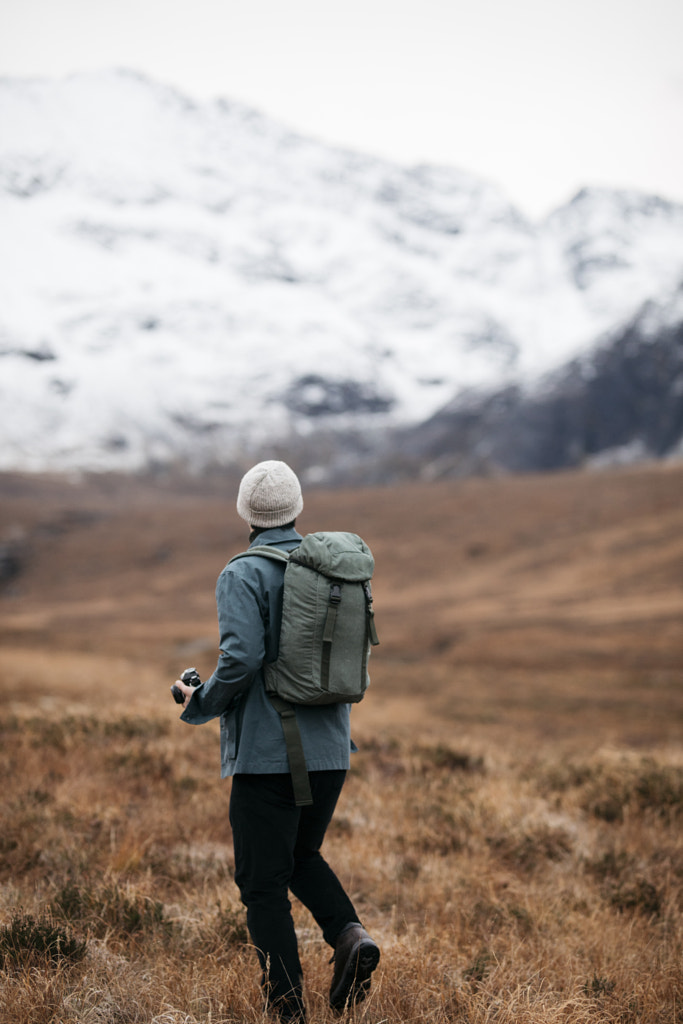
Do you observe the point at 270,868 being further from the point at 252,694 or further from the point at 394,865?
the point at 394,865

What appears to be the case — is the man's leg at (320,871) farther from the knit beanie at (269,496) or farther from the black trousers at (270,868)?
the knit beanie at (269,496)

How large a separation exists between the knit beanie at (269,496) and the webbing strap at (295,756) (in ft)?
2.31

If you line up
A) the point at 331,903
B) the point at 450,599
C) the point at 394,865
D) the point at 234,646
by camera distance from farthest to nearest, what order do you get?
the point at 450,599 < the point at 394,865 < the point at 331,903 < the point at 234,646

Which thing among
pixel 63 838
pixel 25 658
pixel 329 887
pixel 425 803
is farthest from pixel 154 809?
pixel 25 658

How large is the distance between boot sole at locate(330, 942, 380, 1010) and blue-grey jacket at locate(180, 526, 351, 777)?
2.11 ft

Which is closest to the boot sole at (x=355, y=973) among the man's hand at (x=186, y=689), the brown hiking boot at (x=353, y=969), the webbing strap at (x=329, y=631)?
the brown hiking boot at (x=353, y=969)

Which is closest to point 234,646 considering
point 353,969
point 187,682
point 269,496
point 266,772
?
point 187,682

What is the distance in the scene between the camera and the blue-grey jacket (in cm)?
282

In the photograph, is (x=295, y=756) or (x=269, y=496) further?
(x=269, y=496)

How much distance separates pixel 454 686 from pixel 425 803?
47.3 feet

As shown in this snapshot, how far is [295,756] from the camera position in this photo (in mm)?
2846

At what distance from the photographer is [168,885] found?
4234 mm

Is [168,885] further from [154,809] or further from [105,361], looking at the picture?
[105,361]

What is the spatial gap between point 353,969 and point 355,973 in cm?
2
